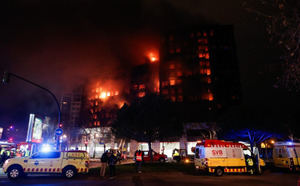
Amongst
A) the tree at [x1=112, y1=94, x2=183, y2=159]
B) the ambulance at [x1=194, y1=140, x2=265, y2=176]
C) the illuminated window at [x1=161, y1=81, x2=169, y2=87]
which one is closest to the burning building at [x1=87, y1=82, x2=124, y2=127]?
the illuminated window at [x1=161, y1=81, x2=169, y2=87]

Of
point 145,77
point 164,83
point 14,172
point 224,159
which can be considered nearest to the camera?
point 14,172

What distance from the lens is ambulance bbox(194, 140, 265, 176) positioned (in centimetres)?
1459

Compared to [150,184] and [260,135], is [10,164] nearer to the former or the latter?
[150,184]

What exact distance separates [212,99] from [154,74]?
1127 inches

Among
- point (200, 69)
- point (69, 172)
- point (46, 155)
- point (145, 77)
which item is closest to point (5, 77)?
point (46, 155)

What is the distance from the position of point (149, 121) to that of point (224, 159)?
11.6m

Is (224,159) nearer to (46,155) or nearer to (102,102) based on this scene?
Result: (46,155)

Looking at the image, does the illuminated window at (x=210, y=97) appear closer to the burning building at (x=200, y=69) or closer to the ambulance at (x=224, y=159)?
the burning building at (x=200, y=69)

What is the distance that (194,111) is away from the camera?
63344mm

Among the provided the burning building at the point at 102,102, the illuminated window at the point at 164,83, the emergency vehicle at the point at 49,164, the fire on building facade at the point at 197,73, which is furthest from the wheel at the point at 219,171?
the burning building at the point at 102,102

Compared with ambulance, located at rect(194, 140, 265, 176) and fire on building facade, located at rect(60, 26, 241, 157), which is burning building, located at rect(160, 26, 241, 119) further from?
ambulance, located at rect(194, 140, 265, 176)

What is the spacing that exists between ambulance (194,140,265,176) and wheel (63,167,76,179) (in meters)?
9.37

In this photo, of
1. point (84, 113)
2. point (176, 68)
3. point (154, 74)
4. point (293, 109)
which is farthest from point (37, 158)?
point (84, 113)

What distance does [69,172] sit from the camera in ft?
43.6
